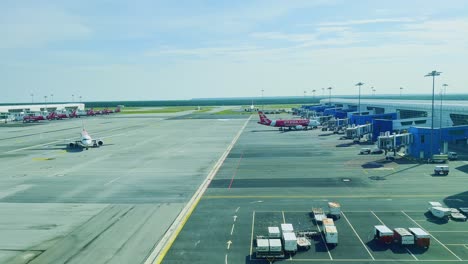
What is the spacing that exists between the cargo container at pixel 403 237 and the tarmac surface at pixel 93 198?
24.2m

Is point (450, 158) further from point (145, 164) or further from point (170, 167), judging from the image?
point (145, 164)

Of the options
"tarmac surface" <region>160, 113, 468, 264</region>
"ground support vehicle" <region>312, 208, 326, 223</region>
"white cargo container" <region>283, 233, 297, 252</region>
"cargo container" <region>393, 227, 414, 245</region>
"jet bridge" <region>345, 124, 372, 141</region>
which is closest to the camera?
"tarmac surface" <region>160, 113, 468, 264</region>

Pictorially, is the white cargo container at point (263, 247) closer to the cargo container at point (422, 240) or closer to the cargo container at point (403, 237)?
the cargo container at point (403, 237)

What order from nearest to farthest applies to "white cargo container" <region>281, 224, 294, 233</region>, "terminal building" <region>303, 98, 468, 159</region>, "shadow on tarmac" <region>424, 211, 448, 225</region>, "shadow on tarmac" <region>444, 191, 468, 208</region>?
"white cargo container" <region>281, 224, 294, 233</region> → "shadow on tarmac" <region>424, 211, 448, 225</region> → "shadow on tarmac" <region>444, 191, 468, 208</region> → "terminal building" <region>303, 98, 468, 159</region>

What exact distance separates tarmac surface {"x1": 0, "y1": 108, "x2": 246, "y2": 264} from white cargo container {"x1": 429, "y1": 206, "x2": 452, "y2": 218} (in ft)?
101

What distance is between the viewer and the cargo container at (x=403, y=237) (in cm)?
3619

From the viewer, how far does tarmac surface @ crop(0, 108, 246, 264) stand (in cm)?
3675

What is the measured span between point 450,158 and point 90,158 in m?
81.9

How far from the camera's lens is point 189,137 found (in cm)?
12988

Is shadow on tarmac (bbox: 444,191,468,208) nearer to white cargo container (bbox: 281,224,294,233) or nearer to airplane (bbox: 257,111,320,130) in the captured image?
white cargo container (bbox: 281,224,294,233)

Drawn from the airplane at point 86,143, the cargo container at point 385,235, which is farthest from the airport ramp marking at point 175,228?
the airplane at point 86,143

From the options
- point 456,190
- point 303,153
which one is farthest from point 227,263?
point 303,153

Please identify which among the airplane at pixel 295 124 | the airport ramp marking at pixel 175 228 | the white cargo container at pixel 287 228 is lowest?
the airport ramp marking at pixel 175 228

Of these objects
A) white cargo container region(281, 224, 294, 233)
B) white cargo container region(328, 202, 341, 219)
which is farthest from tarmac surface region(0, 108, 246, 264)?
white cargo container region(328, 202, 341, 219)
